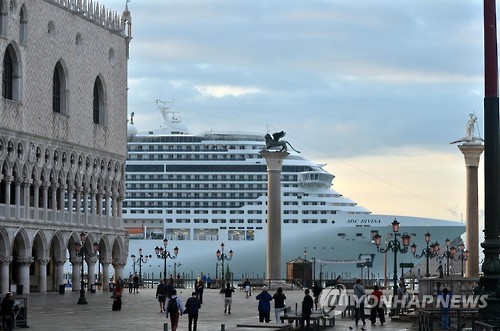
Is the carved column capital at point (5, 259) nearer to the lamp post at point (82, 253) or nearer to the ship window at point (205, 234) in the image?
the lamp post at point (82, 253)

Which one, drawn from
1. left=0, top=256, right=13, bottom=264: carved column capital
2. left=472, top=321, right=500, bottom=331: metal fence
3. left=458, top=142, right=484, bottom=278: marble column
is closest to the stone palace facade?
left=0, top=256, right=13, bottom=264: carved column capital

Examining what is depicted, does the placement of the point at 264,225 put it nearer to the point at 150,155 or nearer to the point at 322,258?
the point at 322,258

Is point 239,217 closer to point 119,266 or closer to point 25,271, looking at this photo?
point 119,266

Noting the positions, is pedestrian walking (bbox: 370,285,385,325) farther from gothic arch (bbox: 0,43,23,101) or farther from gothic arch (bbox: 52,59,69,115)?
gothic arch (bbox: 52,59,69,115)

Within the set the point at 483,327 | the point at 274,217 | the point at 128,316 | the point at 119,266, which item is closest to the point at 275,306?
the point at 128,316

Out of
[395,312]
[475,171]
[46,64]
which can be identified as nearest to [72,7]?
[46,64]

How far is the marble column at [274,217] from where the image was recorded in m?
62.8

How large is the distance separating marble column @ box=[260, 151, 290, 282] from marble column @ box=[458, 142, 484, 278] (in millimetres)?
8790

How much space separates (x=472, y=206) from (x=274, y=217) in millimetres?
9311

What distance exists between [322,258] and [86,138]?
39.5 meters

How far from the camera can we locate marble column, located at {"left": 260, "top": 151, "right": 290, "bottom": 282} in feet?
206

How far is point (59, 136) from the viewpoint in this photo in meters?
65.2

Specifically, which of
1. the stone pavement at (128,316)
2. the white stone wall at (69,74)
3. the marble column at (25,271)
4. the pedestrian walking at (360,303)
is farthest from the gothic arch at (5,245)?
the pedestrian walking at (360,303)

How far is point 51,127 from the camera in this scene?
211 ft
